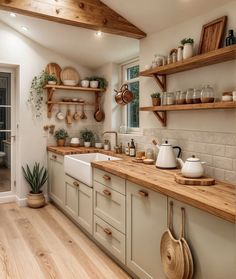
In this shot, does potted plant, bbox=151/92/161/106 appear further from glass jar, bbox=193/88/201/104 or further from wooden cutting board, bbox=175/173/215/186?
wooden cutting board, bbox=175/173/215/186

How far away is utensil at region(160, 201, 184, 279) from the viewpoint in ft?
5.30

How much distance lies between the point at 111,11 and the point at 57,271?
261 centimetres

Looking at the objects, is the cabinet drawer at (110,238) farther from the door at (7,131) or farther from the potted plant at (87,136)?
the door at (7,131)

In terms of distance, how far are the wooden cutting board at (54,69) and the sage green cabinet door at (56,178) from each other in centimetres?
121

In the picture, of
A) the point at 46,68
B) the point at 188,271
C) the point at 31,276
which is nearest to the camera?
the point at 188,271

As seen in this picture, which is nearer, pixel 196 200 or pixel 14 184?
pixel 196 200

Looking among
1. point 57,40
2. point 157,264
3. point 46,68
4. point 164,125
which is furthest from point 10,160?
point 157,264

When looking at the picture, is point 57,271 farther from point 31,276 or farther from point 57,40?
point 57,40

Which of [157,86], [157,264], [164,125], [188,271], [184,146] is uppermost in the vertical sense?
[157,86]

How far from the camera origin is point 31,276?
230 centimetres

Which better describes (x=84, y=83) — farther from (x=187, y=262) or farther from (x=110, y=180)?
(x=187, y=262)

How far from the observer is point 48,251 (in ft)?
8.99

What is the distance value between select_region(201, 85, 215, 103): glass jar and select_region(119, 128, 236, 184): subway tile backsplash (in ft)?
0.93

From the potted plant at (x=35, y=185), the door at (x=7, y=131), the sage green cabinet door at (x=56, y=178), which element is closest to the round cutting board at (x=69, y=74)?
the door at (x=7, y=131)
